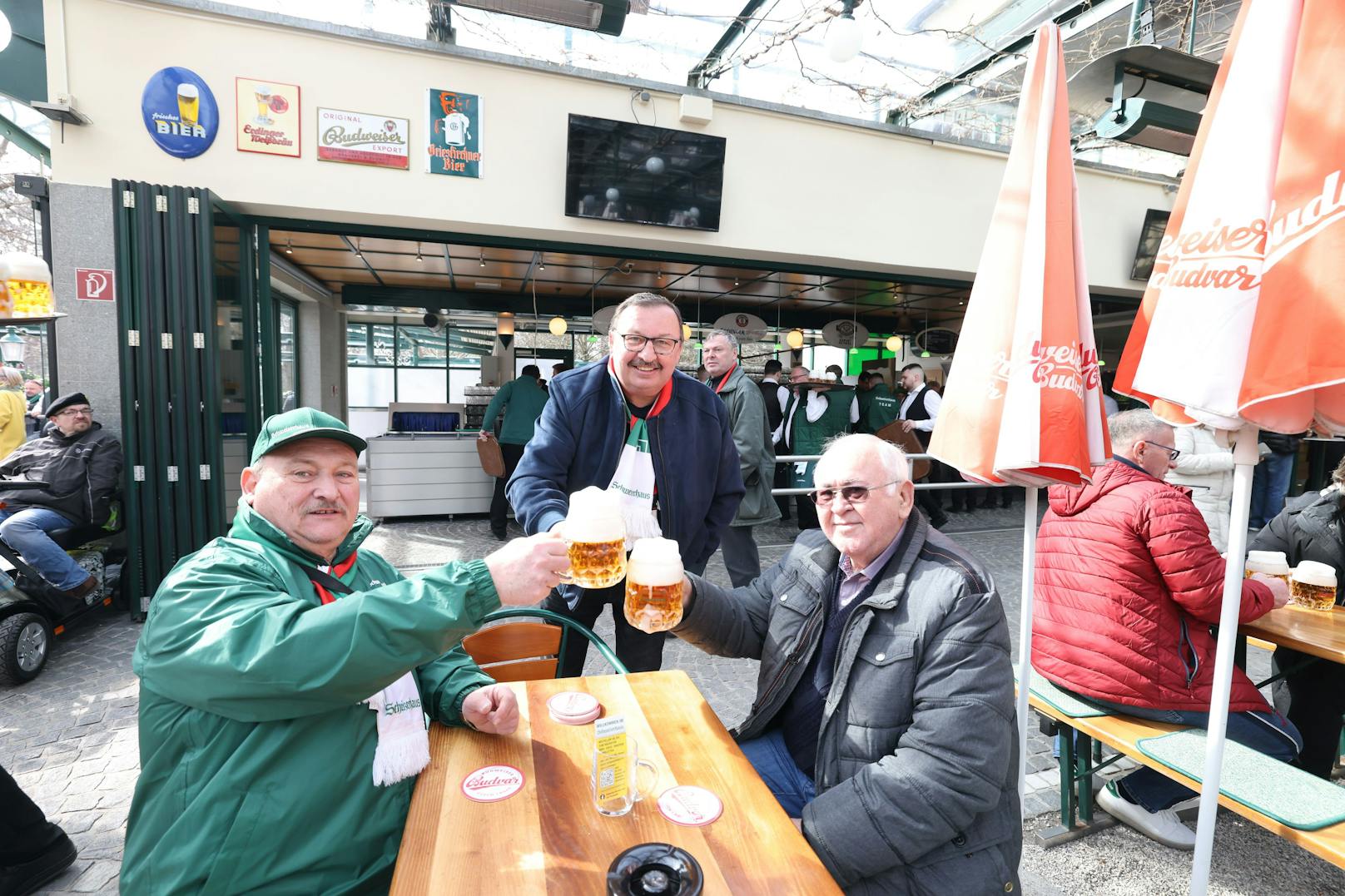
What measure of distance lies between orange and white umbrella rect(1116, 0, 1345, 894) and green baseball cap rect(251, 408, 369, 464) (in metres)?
1.94

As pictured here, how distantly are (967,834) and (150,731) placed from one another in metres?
1.71

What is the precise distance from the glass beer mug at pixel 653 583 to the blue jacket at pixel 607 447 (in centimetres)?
81

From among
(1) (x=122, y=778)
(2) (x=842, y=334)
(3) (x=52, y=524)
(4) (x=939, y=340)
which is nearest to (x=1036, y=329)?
(1) (x=122, y=778)

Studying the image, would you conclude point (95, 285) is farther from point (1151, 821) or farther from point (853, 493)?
point (1151, 821)

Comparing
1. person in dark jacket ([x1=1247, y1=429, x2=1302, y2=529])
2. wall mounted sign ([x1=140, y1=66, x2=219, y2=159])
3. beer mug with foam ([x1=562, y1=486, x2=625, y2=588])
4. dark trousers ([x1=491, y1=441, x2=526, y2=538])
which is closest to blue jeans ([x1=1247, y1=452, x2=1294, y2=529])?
person in dark jacket ([x1=1247, y1=429, x2=1302, y2=529])

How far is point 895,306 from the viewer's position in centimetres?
1166

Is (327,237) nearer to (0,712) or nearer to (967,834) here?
(0,712)

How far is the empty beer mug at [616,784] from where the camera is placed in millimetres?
1267

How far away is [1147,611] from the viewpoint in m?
2.26

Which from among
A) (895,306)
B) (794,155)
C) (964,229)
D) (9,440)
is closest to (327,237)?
(9,440)

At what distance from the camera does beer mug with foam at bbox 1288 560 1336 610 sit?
8.79 feet

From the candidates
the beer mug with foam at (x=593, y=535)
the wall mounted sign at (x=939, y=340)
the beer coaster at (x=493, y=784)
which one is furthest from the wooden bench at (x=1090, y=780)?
the wall mounted sign at (x=939, y=340)

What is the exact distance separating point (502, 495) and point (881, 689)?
5896 millimetres

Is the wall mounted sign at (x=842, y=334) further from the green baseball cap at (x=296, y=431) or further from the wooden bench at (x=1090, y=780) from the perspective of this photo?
the green baseball cap at (x=296, y=431)
